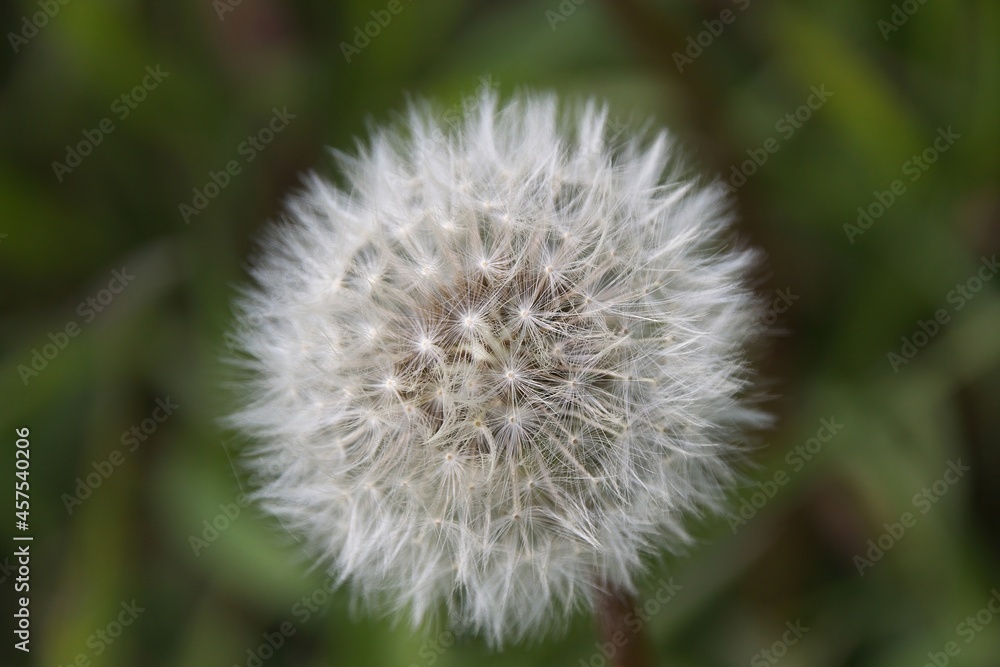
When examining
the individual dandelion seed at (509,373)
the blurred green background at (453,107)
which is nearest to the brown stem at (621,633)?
the individual dandelion seed at (509,373)

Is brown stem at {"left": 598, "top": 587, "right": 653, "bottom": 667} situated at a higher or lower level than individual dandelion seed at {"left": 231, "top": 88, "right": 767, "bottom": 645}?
lower

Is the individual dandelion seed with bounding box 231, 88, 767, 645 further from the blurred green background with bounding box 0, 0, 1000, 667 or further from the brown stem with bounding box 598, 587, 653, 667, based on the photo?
the blurred green background with bounding box 0, 0, 1000, 667

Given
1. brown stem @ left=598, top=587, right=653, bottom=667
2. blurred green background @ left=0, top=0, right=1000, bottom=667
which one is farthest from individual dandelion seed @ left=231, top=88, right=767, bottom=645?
blurred green background @ left=0, top=0, right=1000, bottom=667

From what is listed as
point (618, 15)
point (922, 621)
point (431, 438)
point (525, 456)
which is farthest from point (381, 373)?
point (922, 621)

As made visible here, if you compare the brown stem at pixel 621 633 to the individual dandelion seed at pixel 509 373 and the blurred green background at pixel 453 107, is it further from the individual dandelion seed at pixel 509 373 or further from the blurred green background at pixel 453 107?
the blurred green background at pixel 453 107

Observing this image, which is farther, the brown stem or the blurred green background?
the blurred green background

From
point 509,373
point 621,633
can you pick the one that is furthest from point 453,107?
point 621,633
